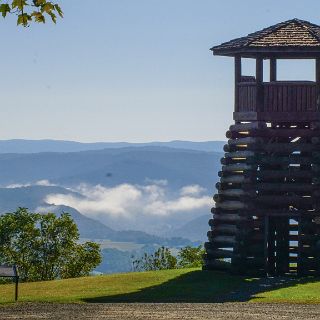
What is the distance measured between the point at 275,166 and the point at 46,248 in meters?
17.2

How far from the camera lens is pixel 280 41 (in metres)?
43.6

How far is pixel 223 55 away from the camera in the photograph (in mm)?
45562

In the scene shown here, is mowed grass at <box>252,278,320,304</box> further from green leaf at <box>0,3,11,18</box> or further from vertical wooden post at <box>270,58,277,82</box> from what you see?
green leaf at <box>0,3,11,18</box>

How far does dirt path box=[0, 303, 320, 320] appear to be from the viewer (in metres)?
28.3

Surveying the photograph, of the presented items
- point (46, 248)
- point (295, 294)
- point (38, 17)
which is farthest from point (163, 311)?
point (46, 248)

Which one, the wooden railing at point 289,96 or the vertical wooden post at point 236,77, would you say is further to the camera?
the vertical wooden post at point 236,77

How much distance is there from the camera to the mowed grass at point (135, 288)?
34.5 metres

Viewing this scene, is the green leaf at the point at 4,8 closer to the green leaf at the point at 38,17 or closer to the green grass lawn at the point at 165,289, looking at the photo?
the green leaf at the point at 38,17

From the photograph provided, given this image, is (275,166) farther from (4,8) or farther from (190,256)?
(4,8)

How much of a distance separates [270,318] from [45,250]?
101 ft

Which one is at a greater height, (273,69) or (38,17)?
(273,69)

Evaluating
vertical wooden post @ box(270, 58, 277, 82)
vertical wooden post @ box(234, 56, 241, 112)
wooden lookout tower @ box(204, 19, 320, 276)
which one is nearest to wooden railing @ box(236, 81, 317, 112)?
wooden lookout tower @ box(204, 19, 320, 276)

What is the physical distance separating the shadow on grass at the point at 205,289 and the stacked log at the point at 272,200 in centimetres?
147

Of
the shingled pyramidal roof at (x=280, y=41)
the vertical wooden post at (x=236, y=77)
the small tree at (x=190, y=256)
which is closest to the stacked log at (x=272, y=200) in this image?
the vertical wooden post at (x=236, y=77)
